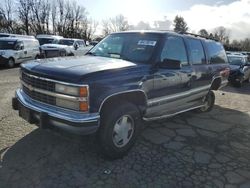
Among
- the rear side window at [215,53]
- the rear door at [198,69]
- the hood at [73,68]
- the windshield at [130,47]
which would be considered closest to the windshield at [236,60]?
the rear side window at [215,53]

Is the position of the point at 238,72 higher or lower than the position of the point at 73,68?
lower

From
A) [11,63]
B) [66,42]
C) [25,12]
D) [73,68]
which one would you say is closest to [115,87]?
[73,68]

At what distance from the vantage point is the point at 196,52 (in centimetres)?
570

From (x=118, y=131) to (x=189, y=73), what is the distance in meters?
2.18

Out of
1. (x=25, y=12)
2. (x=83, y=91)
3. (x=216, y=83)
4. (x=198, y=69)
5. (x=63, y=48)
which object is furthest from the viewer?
(x=25, y=12)

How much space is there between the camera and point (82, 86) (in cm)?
324

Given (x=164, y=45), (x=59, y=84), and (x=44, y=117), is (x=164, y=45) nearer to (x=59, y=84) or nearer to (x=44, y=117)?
(x=59, y=84)

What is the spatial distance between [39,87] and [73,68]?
2.02ft

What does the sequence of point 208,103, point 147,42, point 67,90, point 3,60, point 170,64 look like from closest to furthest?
point 67,90, point 170,64, point 147,42, point 208,103, point 3,60

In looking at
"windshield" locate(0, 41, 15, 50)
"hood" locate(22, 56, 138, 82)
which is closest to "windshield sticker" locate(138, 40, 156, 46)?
"hood" locate(22, 56, 138, 82)

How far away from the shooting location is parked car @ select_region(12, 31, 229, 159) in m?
3.36

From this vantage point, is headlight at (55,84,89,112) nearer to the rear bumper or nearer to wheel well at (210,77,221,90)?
wheel well at (210,77,221,90)

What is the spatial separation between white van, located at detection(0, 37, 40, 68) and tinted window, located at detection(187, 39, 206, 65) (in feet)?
42.9

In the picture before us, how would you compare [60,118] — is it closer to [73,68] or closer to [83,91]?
[83,91]
